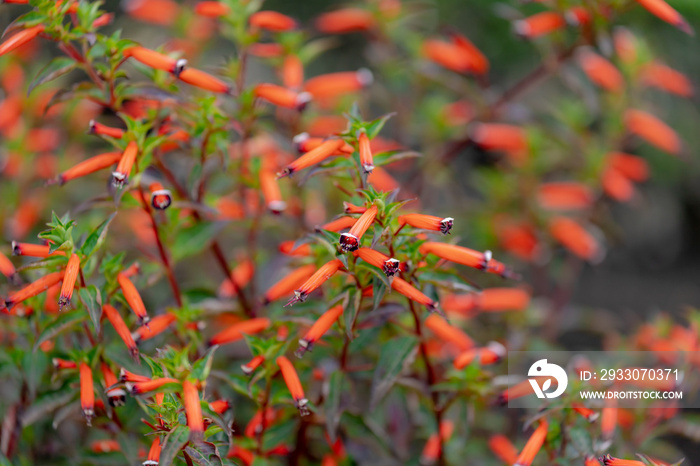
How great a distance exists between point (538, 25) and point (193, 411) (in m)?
2.02

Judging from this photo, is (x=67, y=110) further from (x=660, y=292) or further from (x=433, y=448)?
(x=660, y=292)

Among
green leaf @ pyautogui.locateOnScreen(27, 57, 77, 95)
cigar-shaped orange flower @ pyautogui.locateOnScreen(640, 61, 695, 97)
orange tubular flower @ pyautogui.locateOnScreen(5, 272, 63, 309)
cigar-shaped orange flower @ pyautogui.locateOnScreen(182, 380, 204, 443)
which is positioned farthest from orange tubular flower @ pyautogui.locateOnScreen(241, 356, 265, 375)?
cigar-shaped orange flower @ pyautogui.locateOnScreen(640, 61, 695, 97)

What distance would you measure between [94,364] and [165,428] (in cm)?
36

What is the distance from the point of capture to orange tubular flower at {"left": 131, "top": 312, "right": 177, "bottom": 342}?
5.99ft

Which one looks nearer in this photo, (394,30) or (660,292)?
(394,30)

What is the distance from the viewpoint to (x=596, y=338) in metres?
4.45

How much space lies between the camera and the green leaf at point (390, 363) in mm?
1809

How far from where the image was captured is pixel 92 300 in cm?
163

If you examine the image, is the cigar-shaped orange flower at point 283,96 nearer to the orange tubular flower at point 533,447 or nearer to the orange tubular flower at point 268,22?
the orange tubular flower at point 268,22

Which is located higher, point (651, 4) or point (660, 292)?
point (651, 4)

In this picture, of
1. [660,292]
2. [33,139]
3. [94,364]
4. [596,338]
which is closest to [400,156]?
[94,364]

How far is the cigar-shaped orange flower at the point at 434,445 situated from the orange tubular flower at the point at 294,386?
557 millimetres

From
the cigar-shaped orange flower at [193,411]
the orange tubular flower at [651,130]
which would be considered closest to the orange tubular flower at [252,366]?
the cigar-shaped orange flower at [193,411]

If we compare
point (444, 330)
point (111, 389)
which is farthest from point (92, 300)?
point (444, 330)
